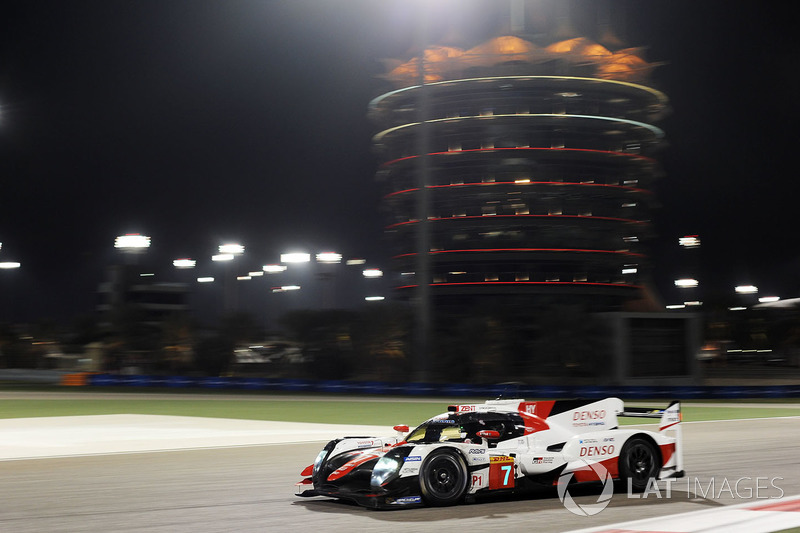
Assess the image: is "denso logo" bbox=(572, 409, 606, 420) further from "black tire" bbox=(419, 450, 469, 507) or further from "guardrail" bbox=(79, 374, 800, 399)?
"guardrail" bbox=(79, 374, 800, 399)

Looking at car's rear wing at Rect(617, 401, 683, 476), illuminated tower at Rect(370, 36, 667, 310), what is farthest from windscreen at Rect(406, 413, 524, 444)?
illuminated tower at Rect(370, 36, 667, 310)

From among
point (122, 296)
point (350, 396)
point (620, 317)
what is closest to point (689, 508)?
point (350, 396)

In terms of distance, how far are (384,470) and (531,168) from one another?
215ft

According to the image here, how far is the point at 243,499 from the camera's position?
11.0m

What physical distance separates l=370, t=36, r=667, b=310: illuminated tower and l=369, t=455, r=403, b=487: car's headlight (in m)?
63.6

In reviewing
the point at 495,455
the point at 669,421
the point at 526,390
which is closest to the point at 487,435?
the point at 495,455

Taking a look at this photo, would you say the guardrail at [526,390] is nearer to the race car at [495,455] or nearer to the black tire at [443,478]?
the race car at [495,455]

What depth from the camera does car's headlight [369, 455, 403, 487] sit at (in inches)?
394

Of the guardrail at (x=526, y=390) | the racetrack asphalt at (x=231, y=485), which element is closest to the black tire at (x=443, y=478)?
the racetrack asphalt at (x=231, y=485)

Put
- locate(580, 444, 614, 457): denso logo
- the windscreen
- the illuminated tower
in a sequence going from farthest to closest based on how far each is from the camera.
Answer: the illuminated tower < locate(580, 444, 614, 457): denso logo < the windscreen

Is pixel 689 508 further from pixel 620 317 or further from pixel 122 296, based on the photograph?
pixel 122 296

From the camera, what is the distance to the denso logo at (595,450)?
11266 mm

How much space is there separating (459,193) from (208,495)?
6427 centimetres

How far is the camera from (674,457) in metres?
11.9
